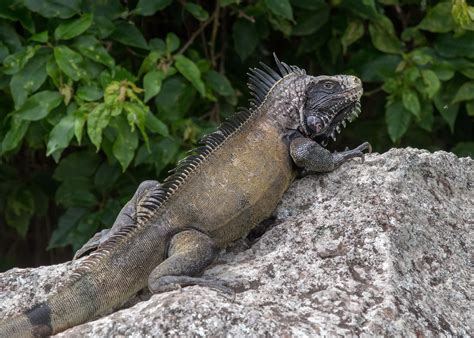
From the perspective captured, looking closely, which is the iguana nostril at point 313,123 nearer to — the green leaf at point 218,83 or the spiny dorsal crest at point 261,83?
the spiny dorsal crest at point 261,83

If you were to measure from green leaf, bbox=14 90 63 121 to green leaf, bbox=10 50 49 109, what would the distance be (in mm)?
34

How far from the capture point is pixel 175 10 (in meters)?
5.87

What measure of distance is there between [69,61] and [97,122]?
44cm

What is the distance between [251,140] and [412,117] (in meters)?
1.62

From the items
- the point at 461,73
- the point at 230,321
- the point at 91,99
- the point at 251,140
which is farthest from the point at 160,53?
the point at 230,321

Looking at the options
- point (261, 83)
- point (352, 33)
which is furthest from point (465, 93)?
point (261, 83)

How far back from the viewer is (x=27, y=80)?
15.9ft

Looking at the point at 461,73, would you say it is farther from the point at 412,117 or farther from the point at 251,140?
the point at 251,140

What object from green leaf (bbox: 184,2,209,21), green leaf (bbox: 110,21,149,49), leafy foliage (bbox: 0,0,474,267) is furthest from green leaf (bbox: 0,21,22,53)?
green leaf (bbox: 184,2,209,21)

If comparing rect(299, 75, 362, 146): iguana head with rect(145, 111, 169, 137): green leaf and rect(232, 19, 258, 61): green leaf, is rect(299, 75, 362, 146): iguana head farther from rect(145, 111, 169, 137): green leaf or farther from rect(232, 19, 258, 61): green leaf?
rect(232, 19, 258, 61): green leaf

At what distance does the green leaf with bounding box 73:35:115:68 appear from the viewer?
4.91 meters

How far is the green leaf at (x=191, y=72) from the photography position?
5035mm

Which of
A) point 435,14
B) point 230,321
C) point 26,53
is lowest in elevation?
point 435,14

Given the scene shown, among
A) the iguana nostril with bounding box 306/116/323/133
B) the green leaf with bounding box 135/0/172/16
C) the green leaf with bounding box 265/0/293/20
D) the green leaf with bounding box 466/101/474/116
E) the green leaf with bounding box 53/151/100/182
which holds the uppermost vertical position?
the green leaf with bounding box 135/0/172/16
